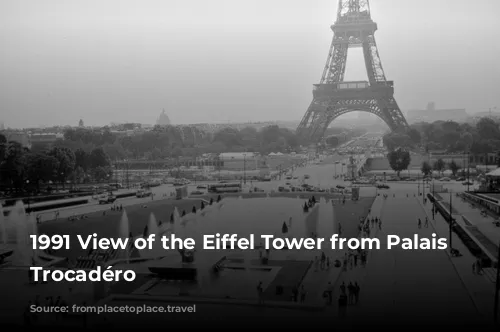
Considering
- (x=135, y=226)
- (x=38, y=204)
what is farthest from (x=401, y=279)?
(x=38, y=204)

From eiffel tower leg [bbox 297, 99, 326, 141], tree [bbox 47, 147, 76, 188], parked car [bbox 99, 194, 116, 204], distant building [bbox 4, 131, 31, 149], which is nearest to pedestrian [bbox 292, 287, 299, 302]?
parked car [bbox 99, 194, 116, 204]

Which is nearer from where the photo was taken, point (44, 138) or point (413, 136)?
point (44, 138)

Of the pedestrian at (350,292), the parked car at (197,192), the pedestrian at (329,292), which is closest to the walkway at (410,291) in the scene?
the pedestrian at (350,292)

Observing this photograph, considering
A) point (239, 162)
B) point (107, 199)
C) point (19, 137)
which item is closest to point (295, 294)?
point (107, 199)

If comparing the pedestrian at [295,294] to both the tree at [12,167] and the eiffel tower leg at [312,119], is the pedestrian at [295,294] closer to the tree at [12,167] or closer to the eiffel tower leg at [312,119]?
the tree at [12,167]

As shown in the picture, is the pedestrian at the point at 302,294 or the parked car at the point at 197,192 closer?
the pedestrian at the point at 302,294

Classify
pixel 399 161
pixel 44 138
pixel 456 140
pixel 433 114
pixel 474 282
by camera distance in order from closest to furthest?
pixel 474 282 < pixel 399 161 < pixel 44 138 < pixel 456 140 < pixel 433 114

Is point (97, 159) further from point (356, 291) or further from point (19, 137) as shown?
point (356, 291)

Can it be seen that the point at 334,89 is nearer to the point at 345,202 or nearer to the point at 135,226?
the point at 345,202

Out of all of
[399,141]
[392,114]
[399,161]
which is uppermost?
[392,114]
